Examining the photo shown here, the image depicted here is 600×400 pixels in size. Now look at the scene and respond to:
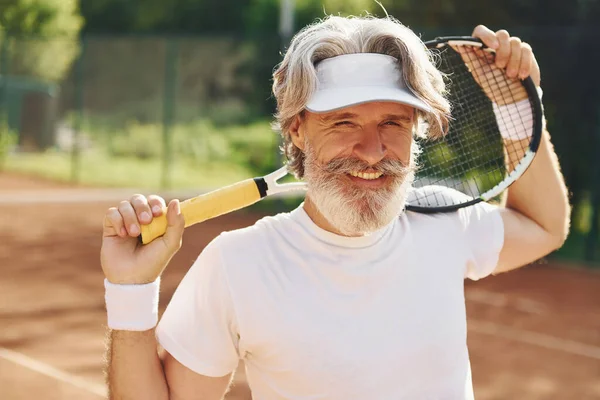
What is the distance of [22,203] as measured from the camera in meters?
13.8

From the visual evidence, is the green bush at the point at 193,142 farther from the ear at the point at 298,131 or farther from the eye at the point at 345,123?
the eye at the point at 345,123


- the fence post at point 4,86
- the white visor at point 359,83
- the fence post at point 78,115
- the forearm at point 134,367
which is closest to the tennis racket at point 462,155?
the forearm at point 134,367

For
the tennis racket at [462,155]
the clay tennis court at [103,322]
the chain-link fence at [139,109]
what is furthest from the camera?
the chain-link fence at [139,109]

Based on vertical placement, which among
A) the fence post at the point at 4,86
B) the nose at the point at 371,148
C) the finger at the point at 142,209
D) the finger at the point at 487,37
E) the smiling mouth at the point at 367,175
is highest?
the finger at the point at 487,37

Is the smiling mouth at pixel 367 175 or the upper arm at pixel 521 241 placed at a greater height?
the smiling mouth at pixel 367 175

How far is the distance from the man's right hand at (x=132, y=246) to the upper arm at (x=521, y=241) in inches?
35.2

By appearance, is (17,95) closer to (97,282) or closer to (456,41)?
(97,282)

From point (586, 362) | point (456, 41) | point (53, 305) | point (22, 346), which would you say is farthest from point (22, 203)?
point (456, 41)

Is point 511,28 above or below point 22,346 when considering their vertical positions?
above

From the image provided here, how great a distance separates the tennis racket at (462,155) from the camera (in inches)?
94.6

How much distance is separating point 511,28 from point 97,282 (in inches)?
250

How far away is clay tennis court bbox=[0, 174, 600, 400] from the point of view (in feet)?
18.7

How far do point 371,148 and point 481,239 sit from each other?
464 millimetres

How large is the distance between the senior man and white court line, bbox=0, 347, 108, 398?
10.8ft
